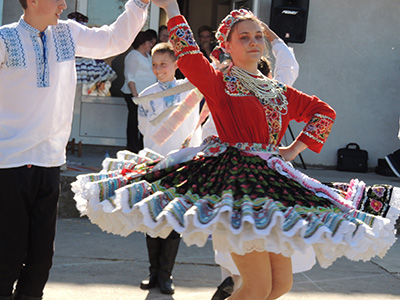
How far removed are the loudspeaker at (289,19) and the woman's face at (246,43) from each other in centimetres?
567

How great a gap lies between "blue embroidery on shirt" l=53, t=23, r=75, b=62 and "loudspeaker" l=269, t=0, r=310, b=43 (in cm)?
582

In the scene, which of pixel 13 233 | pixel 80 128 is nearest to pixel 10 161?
pixel 13 233

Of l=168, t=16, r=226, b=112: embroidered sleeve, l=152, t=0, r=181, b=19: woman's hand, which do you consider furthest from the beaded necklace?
l=152, t=0, r=181, b=19: woman's hand

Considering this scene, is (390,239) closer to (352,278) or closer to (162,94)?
(162,94)

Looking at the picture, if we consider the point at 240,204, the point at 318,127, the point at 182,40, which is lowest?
the point at 240,204

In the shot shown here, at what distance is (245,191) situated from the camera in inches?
122

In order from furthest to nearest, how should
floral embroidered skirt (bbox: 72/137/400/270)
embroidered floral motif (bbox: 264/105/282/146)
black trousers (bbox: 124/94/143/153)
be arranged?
black trousers (bbox: 124/94/143/153), embroidered floral motif (bbox: 264/105/282/146), floral embroidered skirt (bbox: 72/137/400/270)

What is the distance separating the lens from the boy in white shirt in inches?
183

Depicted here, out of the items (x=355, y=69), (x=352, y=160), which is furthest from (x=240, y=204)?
(x=355, y=69)

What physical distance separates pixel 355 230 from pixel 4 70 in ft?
6.32

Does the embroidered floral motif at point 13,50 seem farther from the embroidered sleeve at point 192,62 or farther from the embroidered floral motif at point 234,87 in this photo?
the embroidered floral motif at point 234,87

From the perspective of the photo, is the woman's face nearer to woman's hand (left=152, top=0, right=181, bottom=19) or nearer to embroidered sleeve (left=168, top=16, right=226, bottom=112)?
embroidered sleeve (left=168, top=16, right=226, bottom=112)

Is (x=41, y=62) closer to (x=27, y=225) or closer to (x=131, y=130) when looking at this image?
(x=27, y=225)

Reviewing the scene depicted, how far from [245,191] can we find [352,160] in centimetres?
685
